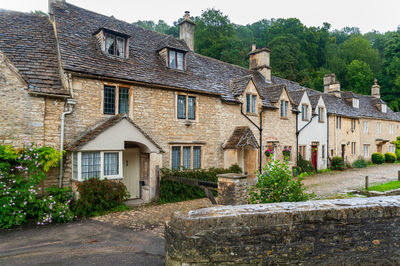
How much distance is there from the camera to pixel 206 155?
1479 centimetres

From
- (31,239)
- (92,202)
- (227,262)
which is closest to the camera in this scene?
(227,262)

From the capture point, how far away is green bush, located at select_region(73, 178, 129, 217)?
942 centimetres

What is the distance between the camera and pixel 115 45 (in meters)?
12.6

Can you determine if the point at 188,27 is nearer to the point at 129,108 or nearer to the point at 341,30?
the point at 129,108

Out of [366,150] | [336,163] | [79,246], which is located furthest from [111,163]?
[366,150]

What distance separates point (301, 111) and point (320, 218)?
1874cm

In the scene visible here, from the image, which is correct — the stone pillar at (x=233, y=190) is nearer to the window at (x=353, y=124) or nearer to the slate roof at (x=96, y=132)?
the slate roof at (x=96, y=132)

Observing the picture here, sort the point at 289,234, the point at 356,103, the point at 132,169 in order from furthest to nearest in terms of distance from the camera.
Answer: the point at 356,103 → the point at 132,169 → the point at 289,234

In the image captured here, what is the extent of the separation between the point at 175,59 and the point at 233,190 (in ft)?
31.3

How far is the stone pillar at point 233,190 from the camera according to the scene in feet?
27.4

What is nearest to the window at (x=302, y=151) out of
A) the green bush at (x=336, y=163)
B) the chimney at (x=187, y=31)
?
the green bush at (x=336, y=163)

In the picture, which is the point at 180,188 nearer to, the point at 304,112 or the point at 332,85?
the point at 304,112

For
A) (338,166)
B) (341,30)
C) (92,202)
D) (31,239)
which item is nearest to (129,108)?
(92,202)

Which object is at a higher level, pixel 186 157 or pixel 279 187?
pixel 186 157
